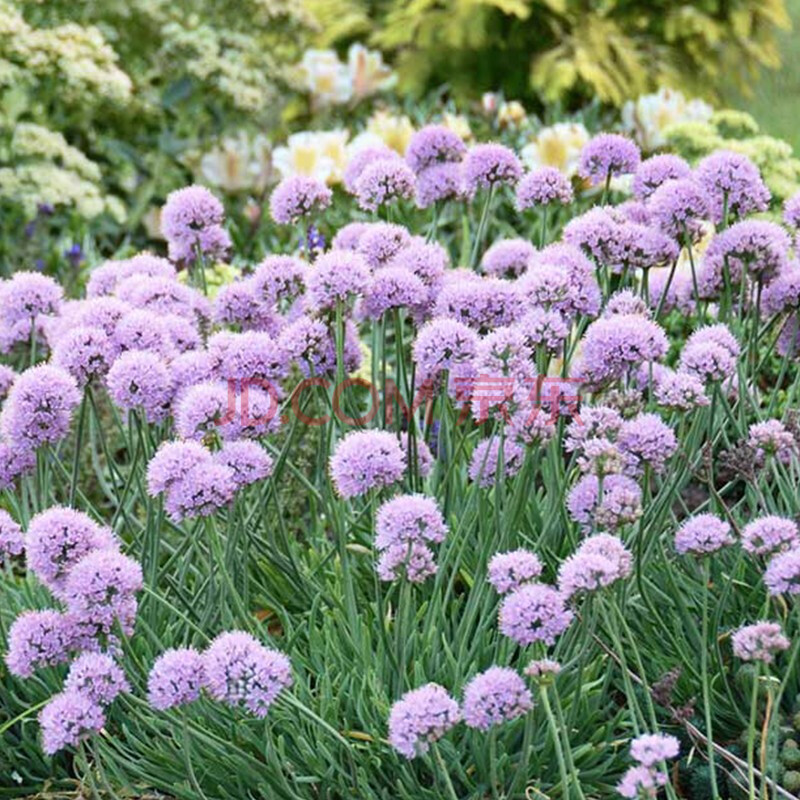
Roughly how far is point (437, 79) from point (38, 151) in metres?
3.27

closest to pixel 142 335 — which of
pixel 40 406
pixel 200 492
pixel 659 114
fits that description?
pixel 40 406

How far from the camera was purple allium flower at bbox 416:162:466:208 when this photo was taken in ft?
10.5

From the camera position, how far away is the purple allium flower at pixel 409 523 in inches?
83.4

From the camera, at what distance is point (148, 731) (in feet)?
9.00

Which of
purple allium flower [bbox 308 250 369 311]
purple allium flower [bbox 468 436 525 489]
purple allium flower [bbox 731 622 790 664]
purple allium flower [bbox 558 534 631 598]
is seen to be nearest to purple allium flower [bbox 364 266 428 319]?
purple allium flower [bbox 308 250 369 311]

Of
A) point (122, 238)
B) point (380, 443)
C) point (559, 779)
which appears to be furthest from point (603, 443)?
point (122, 238)

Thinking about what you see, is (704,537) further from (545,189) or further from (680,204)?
(545,189)

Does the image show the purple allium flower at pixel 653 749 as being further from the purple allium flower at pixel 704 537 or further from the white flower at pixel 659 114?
the white flower at pixel 659 114

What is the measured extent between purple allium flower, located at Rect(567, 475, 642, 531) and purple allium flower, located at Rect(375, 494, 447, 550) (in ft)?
0.89

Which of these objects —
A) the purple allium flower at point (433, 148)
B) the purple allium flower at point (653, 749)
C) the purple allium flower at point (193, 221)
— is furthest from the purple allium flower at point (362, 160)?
the purple allium flower at point (653, 749)

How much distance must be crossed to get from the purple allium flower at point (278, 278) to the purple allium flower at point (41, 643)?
0.91 m

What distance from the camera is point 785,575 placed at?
2.05 metres

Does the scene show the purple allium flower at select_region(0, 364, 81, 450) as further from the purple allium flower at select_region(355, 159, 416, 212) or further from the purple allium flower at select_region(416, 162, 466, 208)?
the purple allium flower at select_region(416, 162, 466, 208)

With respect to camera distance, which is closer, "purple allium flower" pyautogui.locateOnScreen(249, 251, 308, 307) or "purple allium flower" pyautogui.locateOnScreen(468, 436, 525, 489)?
"purple allium flower" pyautogui.locateOnScreen(468, 436, 525, 489)
